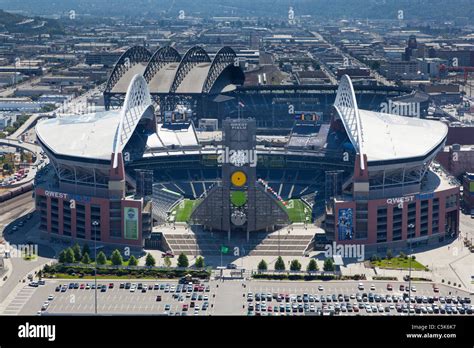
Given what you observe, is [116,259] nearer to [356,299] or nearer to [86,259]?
[86,259]

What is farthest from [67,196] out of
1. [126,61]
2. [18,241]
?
[126,61]

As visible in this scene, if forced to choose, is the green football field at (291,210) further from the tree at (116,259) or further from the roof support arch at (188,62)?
the roof support arch at (188,62)

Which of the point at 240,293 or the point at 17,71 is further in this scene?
the point at 17,71

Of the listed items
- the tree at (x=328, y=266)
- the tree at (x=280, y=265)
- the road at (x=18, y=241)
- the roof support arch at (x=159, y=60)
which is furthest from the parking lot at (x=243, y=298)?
the roof support arch at (x=159, y=60)

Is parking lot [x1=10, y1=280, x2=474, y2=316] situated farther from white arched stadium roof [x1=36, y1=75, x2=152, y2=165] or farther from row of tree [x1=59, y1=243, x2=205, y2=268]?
white arched stadium roof [x1=36, y1=75, x2=152, y2=165]

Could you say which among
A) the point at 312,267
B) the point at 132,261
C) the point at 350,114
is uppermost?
the point at 350,114

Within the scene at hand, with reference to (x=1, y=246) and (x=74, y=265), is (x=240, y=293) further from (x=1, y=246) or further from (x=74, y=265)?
(x=1, y=246)
